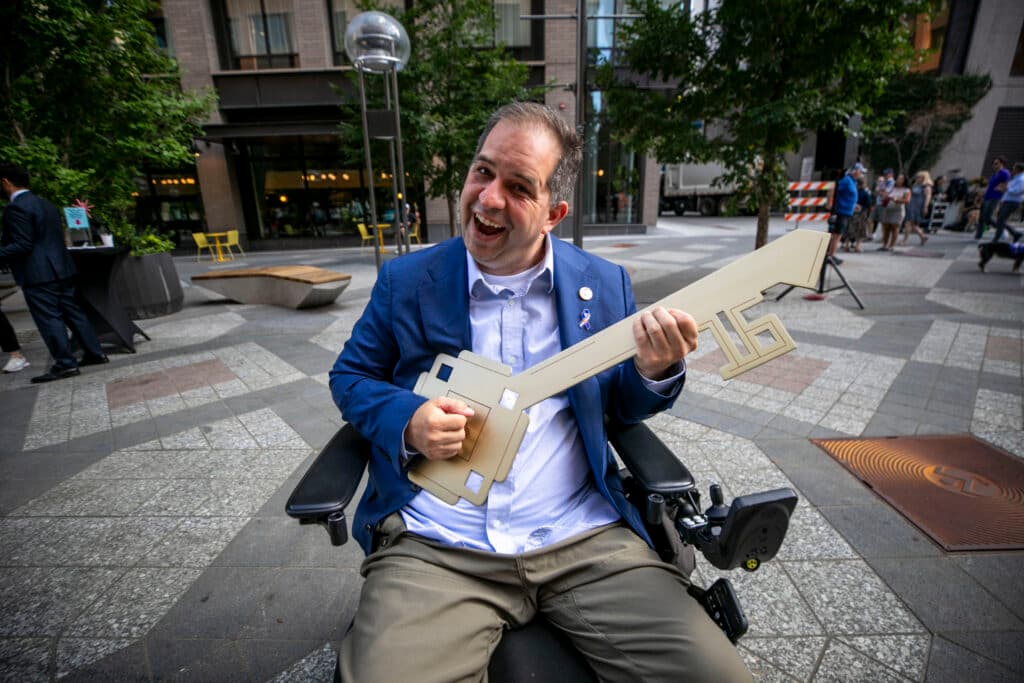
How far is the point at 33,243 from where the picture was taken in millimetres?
4297

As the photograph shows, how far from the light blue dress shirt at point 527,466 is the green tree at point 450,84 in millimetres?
9059

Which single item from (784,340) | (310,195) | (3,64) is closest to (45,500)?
(784,340)

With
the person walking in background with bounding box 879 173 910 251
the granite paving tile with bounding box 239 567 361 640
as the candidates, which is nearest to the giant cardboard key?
the granite paving tile with bounding box 239 567 361 640

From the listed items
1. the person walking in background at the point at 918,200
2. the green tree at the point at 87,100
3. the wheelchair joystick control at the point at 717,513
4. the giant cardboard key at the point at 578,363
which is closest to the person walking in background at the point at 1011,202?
the person walking in background at the point at 918,200

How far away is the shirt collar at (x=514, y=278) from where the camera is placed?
57.3 inches

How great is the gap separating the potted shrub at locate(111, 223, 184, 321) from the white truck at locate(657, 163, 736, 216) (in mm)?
23031

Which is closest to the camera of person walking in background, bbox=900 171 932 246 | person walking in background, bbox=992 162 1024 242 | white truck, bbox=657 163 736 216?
person walking in background, bbox=992 162 1024 242

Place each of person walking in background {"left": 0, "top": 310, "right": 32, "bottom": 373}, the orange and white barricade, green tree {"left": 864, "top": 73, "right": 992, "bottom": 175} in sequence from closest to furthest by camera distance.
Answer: person walking in background {"left": 0, "top": 310, "right": 32, "bottom": 373}
the orange and white barricade
green tree {"left": 864, "top": 73, "right": 992, "bottom": 175}

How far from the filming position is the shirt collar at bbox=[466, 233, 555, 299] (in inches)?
57.3

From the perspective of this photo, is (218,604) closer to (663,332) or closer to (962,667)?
(663,332)

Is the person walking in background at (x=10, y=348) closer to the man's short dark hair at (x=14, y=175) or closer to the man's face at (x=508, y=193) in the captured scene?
the man's short dark hair at (x=14, y=175)

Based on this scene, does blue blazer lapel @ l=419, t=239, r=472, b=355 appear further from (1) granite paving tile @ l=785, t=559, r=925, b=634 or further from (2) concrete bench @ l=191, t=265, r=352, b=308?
(2) concrete bench @ l=191, t=265, r=352, b=308

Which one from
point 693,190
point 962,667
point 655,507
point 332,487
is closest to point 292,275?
point 332,487

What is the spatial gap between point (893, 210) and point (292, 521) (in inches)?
548
